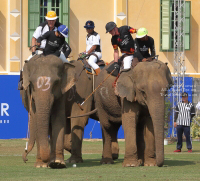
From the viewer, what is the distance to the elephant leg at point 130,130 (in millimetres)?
15945

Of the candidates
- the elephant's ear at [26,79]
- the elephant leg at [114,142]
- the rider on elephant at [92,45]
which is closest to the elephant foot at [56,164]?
the elephant's ear at [26,79]

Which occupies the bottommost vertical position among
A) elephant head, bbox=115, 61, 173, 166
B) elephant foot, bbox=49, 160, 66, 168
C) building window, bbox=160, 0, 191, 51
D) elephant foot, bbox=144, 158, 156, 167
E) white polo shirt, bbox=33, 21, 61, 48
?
elephant foot, bbox=144, 158, 156, 167

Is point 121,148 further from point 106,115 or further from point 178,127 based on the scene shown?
point 106,115

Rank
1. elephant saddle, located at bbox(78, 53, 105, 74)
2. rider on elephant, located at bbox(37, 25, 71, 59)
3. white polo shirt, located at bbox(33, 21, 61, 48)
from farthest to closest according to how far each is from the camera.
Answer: elephant saddle, located at bbox(78, 53, 105, 74) < white polo shirt, located at bbox(33, 21, 61, 48) < rider on elephant, located at bbox(37, 25, 71, 59)

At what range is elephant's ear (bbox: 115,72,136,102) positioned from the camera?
53.0 feet

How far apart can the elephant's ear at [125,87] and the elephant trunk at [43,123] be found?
202cm

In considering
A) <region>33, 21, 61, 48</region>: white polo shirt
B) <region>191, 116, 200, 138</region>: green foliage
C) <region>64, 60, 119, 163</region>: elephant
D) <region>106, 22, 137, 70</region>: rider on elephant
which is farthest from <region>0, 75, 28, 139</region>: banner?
<region>106, 22, 137, 70</region>: rider on elephant

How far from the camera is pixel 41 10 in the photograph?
34.8 m

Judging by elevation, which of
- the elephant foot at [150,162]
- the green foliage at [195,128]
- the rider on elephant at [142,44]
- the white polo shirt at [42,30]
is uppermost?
the white polo shirt at [42,30]

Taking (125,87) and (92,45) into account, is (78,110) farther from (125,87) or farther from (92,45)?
(92,45)

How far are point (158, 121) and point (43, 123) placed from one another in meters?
2.47

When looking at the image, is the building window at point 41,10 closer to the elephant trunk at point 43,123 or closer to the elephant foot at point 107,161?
the elephant foot at point 107,161

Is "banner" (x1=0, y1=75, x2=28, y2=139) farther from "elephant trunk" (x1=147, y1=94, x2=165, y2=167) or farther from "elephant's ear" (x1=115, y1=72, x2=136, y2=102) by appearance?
"elephant trunk" (x1=147, y1=94, x2=165, y2=167)

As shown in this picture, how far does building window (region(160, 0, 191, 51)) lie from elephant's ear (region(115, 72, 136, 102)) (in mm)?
19105
